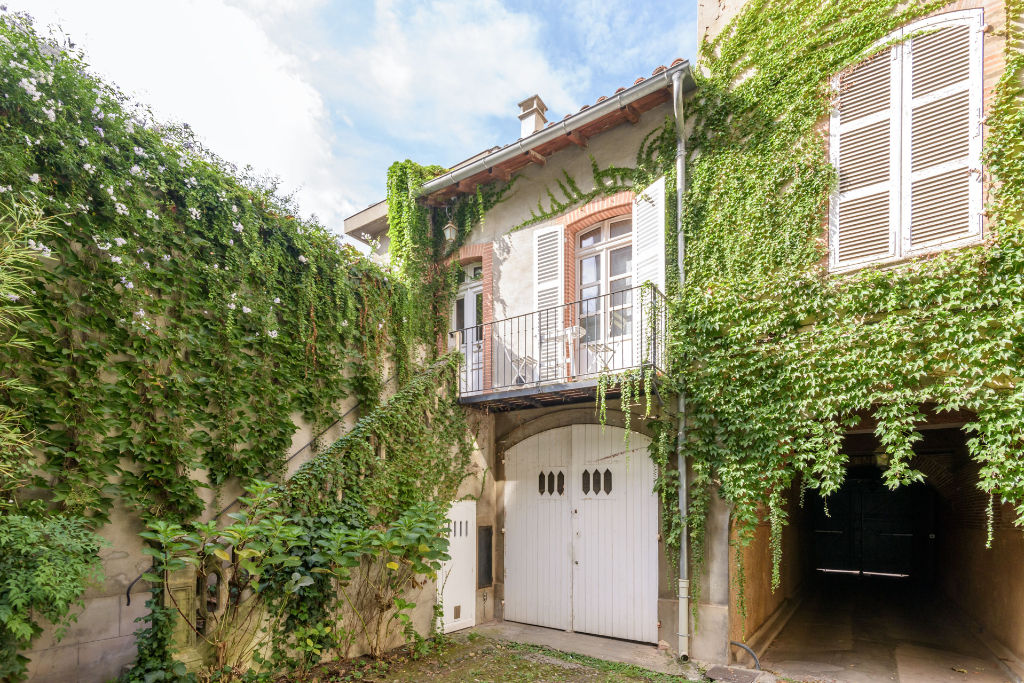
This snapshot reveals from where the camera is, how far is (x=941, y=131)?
5242 millimetres

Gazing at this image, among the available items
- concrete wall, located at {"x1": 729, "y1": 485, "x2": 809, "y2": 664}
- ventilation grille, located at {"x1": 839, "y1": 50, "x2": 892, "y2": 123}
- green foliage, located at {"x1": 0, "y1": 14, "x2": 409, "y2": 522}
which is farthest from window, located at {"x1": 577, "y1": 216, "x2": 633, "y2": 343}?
green foliage, located at {"x1": 0, "y1": 14, "x2": 409, "y2": 522}

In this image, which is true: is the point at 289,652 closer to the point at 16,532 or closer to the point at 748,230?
the point at 16,532

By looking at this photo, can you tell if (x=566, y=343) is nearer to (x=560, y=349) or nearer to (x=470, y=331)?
(x=560, y=349)

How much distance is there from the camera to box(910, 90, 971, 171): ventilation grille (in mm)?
5109

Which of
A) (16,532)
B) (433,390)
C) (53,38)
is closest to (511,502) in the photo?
(433,390)

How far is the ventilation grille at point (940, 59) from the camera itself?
5176mm

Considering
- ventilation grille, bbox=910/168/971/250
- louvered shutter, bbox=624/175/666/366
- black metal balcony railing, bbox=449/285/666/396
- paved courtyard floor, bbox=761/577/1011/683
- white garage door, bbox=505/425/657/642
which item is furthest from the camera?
white garage door, bbox=505/425/657/642

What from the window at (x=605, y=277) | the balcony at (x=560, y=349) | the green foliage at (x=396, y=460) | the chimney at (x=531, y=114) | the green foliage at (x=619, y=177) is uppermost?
the chimney at (x=531, y=114)

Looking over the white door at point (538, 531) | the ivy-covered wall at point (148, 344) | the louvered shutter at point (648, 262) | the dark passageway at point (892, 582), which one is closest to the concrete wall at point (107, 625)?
the ivy-covered wall at point (148, 344)

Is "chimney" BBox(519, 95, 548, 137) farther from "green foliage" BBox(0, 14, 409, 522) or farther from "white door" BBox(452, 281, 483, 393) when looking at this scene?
"green foliage" BBox(0, 14, 409, 522)

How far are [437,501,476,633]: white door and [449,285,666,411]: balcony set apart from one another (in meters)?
1.45

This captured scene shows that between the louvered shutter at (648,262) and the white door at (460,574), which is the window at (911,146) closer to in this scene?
the louvered shutter at (648,262)

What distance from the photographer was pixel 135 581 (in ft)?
14.8

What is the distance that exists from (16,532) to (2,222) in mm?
2033
